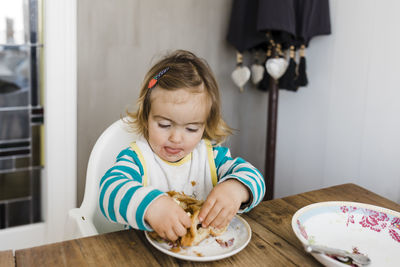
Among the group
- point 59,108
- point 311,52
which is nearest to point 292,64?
point 311,52

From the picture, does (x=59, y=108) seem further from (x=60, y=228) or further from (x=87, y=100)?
(x=60, y=228)

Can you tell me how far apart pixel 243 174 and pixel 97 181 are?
0.43 meters

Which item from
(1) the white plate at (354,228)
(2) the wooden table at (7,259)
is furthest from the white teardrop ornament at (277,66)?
(2) the wooden table at (7,259)

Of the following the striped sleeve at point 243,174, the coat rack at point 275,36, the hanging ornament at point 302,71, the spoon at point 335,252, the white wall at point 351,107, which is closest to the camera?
the spoon at point 335,252

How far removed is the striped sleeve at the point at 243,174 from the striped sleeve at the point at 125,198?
228 mm

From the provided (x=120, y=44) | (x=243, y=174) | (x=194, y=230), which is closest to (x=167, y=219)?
(x=194, y=230)

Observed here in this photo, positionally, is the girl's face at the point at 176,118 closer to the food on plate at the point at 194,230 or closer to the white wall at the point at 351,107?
the food on plate at the point at 194,230

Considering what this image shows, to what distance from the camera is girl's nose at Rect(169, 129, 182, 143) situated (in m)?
0.98

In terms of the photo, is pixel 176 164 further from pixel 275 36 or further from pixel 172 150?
pixel 275 36

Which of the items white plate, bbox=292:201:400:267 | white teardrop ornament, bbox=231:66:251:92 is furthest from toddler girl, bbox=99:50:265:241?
white teardrop ornament, bbox=231:66:251:92

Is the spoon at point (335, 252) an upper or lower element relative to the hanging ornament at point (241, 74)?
lower

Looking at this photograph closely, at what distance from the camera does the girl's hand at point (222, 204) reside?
0.83m

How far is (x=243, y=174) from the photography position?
959mm

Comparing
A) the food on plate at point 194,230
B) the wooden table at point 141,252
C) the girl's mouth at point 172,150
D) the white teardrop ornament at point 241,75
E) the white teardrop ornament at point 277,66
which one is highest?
the white teardrop ornament at point 277,66
